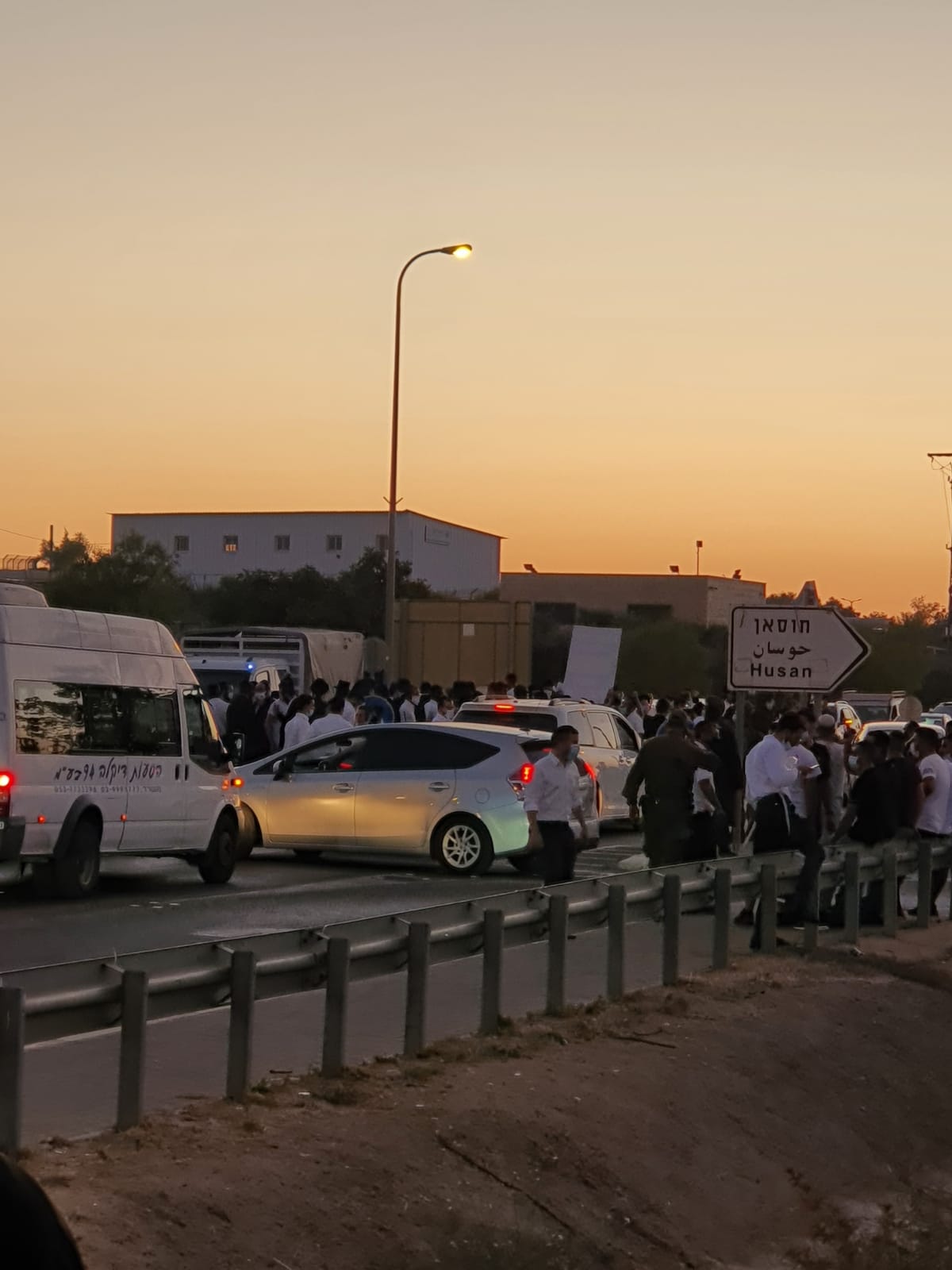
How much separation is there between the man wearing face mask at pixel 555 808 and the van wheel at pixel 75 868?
167 inches

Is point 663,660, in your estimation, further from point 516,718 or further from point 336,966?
point 336,966

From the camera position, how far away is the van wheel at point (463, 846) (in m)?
20.8

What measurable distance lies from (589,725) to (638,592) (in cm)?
11043

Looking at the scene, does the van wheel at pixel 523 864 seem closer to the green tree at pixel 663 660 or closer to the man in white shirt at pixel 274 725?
the man in white shirt at pixel 274 725

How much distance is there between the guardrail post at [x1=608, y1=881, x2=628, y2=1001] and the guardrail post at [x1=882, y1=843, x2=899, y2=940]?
582 centimetres

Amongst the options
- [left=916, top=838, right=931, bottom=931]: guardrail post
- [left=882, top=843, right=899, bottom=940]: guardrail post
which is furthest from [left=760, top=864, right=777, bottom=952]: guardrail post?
[left=916, top=838, right=931, bottom=931]: guardrail post

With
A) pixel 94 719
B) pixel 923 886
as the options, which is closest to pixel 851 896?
pixel 923 886

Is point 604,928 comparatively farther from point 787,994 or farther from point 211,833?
point 211,833

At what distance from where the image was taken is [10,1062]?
6.60 m

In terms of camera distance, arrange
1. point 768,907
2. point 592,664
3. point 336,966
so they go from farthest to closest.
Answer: point 592,664 < point 768,907 < point 336,966

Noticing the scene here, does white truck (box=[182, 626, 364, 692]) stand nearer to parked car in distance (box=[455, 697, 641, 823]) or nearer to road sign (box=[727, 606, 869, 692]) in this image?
parked car in distance (box=[455, 697, 641, 823])

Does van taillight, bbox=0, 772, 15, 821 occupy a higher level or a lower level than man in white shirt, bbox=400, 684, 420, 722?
lower

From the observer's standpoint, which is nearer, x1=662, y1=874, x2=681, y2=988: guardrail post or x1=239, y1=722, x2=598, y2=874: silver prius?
x1=662, y1=874, x2=681, y2=988: guardrail post

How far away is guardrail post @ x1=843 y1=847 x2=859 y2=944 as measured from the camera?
51.1 feet
